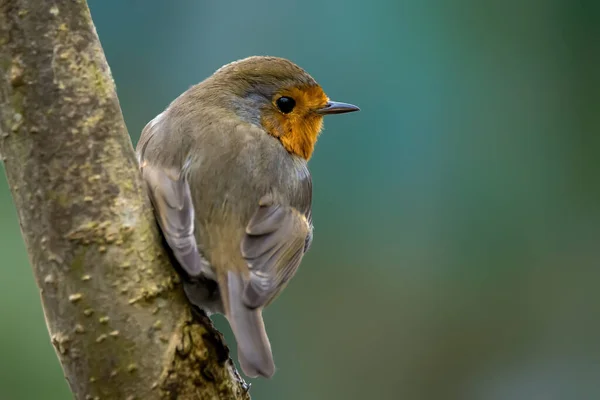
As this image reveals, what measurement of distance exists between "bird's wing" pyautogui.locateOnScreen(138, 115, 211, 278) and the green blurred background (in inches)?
106

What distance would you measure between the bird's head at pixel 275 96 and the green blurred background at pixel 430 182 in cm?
197

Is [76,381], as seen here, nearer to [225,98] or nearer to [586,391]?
[225,98]

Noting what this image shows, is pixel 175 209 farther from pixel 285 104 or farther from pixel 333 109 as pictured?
pixel 333 109

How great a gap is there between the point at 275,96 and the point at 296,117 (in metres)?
0.11

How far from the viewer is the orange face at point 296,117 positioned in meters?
2.96

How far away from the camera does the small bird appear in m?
2.16

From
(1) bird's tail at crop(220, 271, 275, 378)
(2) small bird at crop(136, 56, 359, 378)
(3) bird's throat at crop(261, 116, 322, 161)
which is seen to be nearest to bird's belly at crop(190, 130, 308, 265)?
(2) small bird at crop(136, 56, 359, 378)

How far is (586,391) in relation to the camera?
5.68 meters

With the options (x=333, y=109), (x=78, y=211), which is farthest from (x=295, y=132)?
(x=78, y=211)

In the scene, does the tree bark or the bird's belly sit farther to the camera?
the bird's belly

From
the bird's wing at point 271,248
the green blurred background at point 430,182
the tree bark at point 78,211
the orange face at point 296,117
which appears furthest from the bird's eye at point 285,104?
the green blurred background at point 430,182

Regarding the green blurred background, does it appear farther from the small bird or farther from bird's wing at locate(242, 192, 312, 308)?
bird's wing at locate(242, 192, 312, 308)

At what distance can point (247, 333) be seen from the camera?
83.3 inches

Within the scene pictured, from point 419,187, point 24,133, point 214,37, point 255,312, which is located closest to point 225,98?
point 255,312
